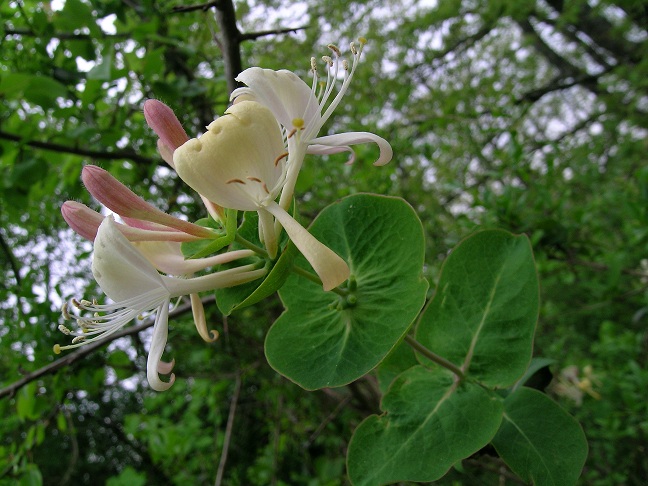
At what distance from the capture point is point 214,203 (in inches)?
Answer: 16.5

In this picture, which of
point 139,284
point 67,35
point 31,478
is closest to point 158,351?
point 139,284

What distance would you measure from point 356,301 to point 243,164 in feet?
0.63

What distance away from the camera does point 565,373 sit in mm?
1637

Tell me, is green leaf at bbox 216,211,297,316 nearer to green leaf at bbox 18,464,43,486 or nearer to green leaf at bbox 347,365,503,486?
green leaf at bbox 347,365,503,486

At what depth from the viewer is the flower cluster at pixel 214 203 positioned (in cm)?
35

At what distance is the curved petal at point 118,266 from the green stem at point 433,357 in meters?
0.23

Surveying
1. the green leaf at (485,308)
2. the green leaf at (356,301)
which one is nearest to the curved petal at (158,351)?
the green leaf at (356,301)

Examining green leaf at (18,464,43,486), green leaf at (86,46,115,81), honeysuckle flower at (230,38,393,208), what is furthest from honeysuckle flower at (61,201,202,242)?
green leaf at (18,464,43,486)

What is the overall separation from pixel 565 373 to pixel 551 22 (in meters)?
2.16

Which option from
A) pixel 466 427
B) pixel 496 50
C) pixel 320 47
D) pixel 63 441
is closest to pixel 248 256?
pixel 466 427

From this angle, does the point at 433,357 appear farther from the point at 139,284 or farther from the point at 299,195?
the point at 299,195

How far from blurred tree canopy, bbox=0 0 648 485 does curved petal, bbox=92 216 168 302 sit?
14cm

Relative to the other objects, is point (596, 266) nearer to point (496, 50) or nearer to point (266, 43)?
point (266, 43)

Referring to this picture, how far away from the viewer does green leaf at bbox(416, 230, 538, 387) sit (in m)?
0.54
